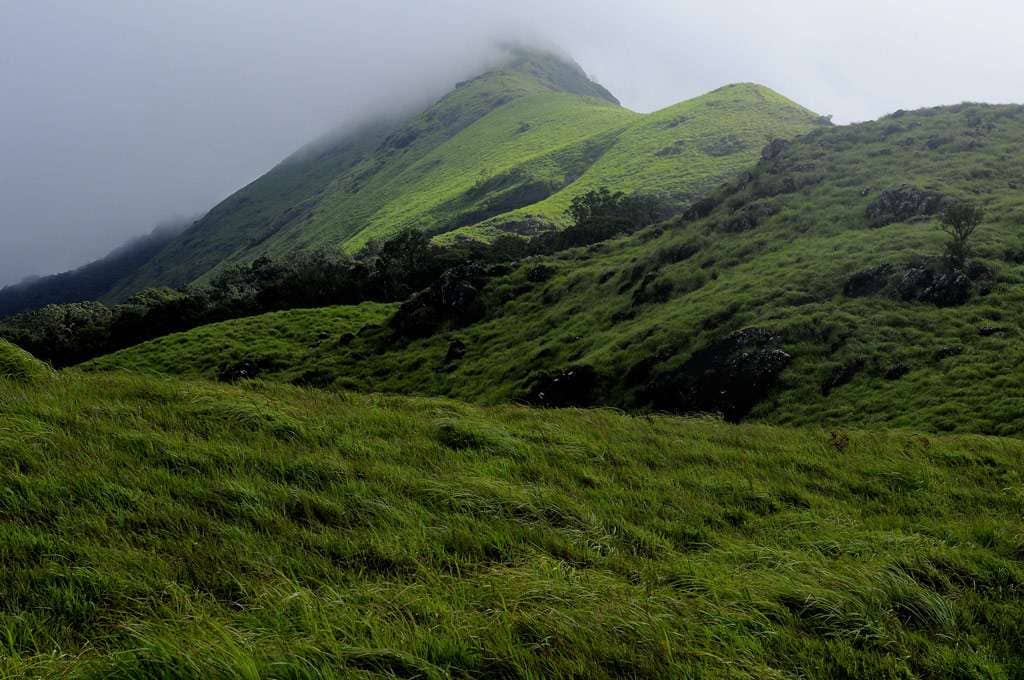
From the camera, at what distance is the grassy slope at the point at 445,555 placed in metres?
4.02

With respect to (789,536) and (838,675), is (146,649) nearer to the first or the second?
(838,675)

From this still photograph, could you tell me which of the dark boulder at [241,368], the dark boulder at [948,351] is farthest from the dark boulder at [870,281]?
the dark boulder at [241,368]

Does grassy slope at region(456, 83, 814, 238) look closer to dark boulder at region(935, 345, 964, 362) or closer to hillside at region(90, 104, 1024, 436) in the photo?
hillside at region(90, 104, 1024, 436)

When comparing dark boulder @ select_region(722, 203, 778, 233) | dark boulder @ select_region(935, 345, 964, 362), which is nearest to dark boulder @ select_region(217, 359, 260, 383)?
dark boulder @ select_region(722, 203, 778, 233)

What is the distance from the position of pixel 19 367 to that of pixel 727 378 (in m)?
27.6

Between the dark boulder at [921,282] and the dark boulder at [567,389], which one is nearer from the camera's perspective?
the dark boulder at [921,282]

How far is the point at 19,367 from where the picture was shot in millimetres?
11969

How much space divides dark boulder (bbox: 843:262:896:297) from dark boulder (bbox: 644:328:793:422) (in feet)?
21.8

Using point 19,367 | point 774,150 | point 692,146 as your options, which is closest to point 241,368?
point 19,367

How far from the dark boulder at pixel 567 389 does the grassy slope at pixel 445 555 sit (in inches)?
942

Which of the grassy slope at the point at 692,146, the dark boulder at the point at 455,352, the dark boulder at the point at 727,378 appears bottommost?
the dark boulder at the point at 727,378

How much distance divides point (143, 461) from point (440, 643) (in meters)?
5.08

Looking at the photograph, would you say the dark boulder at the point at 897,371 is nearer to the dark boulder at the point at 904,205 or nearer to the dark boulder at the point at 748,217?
the dark boulder at the point at 904,205

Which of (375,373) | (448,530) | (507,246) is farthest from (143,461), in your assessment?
(507,246)
